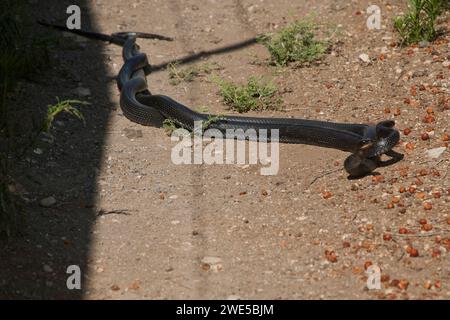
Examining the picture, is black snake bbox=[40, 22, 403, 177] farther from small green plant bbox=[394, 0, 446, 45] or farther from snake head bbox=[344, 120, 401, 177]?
small green plant bbox=[394, 0, 446, 45]

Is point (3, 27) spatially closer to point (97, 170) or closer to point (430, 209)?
point (97, 170)

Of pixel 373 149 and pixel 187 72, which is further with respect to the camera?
pixel 187 72

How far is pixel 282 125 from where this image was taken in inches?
299

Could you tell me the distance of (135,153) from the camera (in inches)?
297

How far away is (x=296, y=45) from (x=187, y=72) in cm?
121

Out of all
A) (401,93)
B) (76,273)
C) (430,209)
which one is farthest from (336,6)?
(76,273)

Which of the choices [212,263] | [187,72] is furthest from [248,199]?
[187,72]

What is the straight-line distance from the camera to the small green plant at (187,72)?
898cm

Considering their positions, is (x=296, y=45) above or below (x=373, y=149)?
above

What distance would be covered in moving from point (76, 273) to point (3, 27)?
2886 millimetres

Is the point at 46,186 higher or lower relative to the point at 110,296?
higher

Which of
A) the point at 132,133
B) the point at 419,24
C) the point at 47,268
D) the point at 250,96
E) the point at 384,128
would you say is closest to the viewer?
the point at 47,268

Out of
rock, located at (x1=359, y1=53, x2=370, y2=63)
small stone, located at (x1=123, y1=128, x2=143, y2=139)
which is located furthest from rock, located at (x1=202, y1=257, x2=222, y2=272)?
rock, located at (x1=359, y1=53, x2=370, y2=63)

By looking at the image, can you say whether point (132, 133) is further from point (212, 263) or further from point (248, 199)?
point (212, 263)
